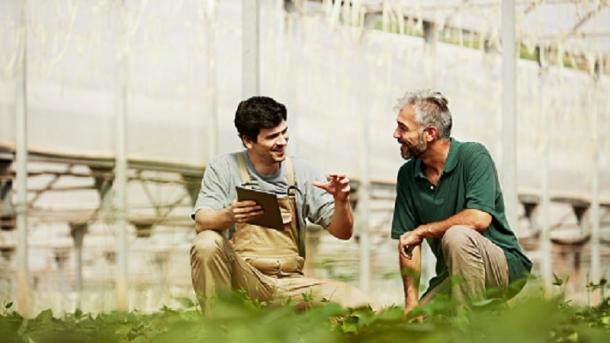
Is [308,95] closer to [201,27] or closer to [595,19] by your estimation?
[201,27]

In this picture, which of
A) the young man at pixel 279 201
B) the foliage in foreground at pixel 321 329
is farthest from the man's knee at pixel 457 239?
the foliage in foreground at pixel 321 329

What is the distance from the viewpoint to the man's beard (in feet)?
11.7

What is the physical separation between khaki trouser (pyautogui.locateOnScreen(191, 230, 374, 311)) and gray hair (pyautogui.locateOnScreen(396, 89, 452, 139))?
22.6 inches

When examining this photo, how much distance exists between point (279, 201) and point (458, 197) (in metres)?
0.58

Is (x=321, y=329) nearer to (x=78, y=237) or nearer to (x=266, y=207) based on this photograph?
(x=266, y=207)

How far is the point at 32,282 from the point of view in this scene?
6500 mm

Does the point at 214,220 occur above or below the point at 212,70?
below

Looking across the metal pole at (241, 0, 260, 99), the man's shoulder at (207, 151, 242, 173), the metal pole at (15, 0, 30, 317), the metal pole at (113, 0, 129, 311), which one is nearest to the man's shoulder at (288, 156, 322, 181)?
the man's shoulder at (207, 151, 242, 173)

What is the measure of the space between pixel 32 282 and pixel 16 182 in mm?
571

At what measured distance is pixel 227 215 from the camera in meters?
3.42

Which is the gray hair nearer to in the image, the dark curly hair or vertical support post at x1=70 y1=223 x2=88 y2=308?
the dark curly hair

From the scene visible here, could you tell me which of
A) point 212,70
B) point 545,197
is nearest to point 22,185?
point 212,70

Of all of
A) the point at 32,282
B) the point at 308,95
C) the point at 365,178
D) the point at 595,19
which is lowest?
the point at 32,282

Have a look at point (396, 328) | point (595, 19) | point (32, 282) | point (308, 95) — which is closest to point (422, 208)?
point (396, 328)
